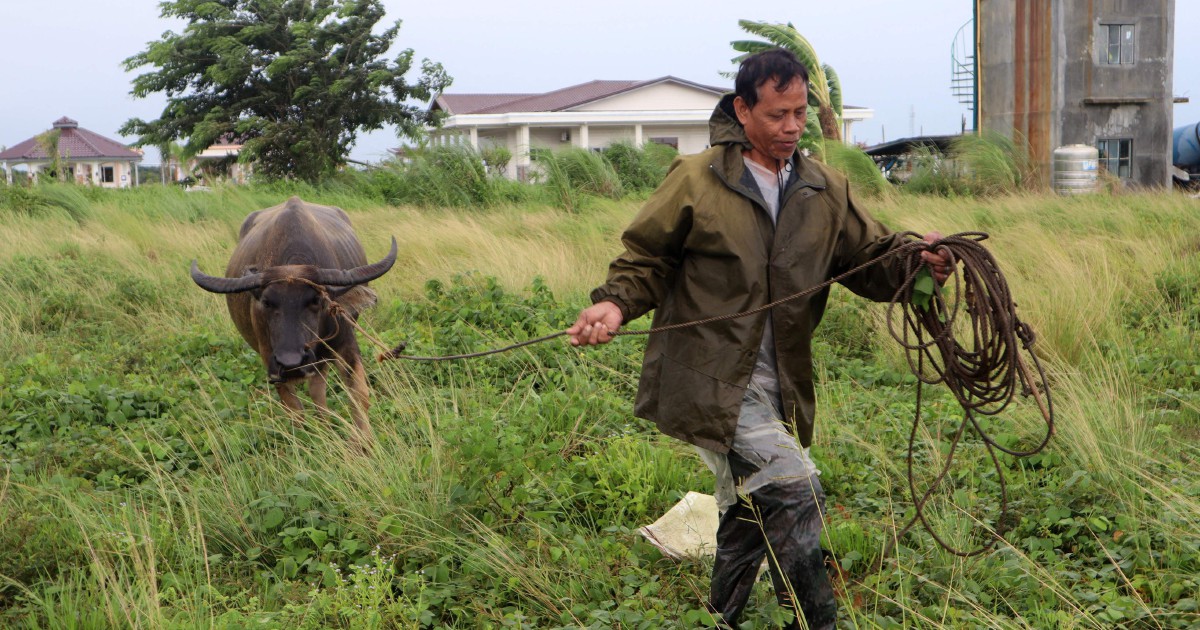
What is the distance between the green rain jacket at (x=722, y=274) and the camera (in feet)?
10.9

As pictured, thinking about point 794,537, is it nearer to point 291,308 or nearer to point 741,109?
point 741,109

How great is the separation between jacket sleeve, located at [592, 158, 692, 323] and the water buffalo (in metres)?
2.38

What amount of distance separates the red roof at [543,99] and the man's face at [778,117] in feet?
111

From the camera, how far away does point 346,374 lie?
6.39 meters

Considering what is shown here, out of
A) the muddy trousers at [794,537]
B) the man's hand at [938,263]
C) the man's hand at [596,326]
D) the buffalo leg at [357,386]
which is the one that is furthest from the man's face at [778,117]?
the buffalo leg at [357,386]

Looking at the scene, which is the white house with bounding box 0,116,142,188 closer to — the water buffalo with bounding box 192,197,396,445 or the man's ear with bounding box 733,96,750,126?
the water buffalo with bounding box 192,197,396,445

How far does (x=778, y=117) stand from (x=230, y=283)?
3.95m

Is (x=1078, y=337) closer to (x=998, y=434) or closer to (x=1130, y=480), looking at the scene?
(x=998, y=434)

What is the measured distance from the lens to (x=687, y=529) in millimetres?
4316

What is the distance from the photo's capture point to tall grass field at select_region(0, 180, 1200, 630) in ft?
12.3

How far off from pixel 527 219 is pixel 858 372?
722cm

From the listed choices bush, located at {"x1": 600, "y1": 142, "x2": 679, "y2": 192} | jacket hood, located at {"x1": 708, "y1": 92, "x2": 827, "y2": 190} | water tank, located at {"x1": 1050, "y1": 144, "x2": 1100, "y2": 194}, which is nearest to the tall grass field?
jacket hood, located at {"x1": 708, "y1": 92, "x2": 827, "y2": 190}

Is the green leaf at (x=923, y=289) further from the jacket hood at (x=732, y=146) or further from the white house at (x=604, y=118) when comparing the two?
the white house at (x=604, y=118)

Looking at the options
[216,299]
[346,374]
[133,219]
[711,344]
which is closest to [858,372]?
[346,374]
